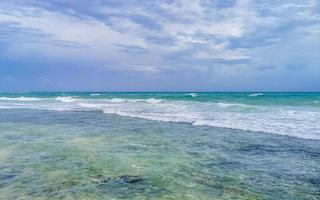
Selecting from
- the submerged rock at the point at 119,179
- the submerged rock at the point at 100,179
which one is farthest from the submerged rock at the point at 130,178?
the submerged rock at the point at 100,179

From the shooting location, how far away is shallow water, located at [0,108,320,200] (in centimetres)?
640

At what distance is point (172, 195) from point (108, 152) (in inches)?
176

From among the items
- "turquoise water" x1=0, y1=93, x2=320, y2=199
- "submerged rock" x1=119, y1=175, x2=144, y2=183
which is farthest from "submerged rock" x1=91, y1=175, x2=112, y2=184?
"submerged rock" x1=119, y1=175, x2=144, y2=183

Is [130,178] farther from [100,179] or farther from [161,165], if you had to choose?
[161,165]

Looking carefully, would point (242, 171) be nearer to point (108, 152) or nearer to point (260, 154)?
point (260, 154)

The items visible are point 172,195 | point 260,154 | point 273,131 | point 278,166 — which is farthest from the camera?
point 273,131

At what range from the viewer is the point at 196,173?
7.80m

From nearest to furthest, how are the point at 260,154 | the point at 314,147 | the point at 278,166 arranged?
the point at 278,166, the point at 260,154, the point at 314,147

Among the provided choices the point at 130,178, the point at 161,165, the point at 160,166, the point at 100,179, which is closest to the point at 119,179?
the point at 130,178

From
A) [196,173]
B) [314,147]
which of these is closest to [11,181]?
[196,173]

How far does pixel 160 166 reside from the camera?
8492mm

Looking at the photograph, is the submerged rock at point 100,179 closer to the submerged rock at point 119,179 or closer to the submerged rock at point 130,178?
the submerged rock at point 119,179

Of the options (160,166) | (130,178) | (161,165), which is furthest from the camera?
(161,165)

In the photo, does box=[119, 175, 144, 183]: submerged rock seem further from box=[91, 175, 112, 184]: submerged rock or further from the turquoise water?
box=[91, 175, 112, 184]: submerged rock
